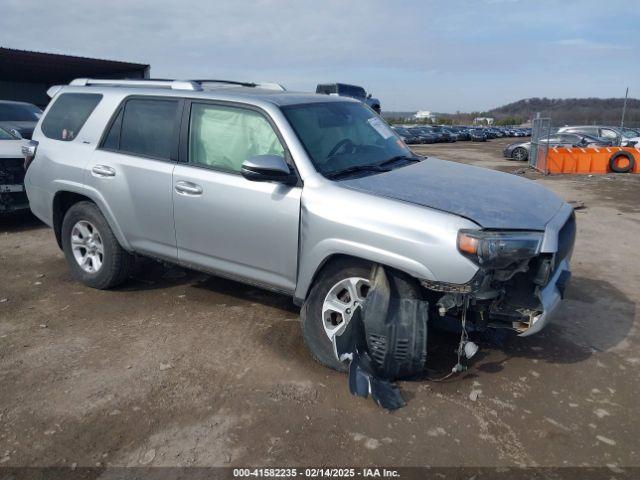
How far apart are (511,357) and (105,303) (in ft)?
11.7

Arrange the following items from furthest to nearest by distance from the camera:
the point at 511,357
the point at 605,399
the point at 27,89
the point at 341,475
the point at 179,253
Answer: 1. the point at 27,89
2. the point at 179,253
3. the point at 511,357
4. the point at 605,399
5. the point at 341,475

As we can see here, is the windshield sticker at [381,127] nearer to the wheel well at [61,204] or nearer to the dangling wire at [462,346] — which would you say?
the dangling wire at [462,346]

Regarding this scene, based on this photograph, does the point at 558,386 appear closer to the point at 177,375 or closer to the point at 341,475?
the point at 341,475

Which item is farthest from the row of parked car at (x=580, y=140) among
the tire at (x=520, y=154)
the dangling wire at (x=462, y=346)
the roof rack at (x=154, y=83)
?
the dangling wire at (x=462, y=346)

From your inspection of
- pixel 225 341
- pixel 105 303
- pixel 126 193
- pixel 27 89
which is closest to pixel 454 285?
pixel 225 341

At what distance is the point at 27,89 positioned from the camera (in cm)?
2498

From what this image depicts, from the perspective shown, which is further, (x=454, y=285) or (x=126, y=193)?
(x=126, y=193)

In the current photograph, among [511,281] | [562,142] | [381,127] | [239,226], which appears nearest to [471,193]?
[511,281]

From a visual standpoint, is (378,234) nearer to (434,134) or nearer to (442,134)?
(434,134)

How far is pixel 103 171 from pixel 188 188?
1.06 meters

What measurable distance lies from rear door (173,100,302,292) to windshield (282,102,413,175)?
24 cm

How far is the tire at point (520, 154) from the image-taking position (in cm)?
2263

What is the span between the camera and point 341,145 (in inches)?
165

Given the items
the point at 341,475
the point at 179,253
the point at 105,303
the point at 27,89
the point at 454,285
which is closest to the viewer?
the point at 341,475
